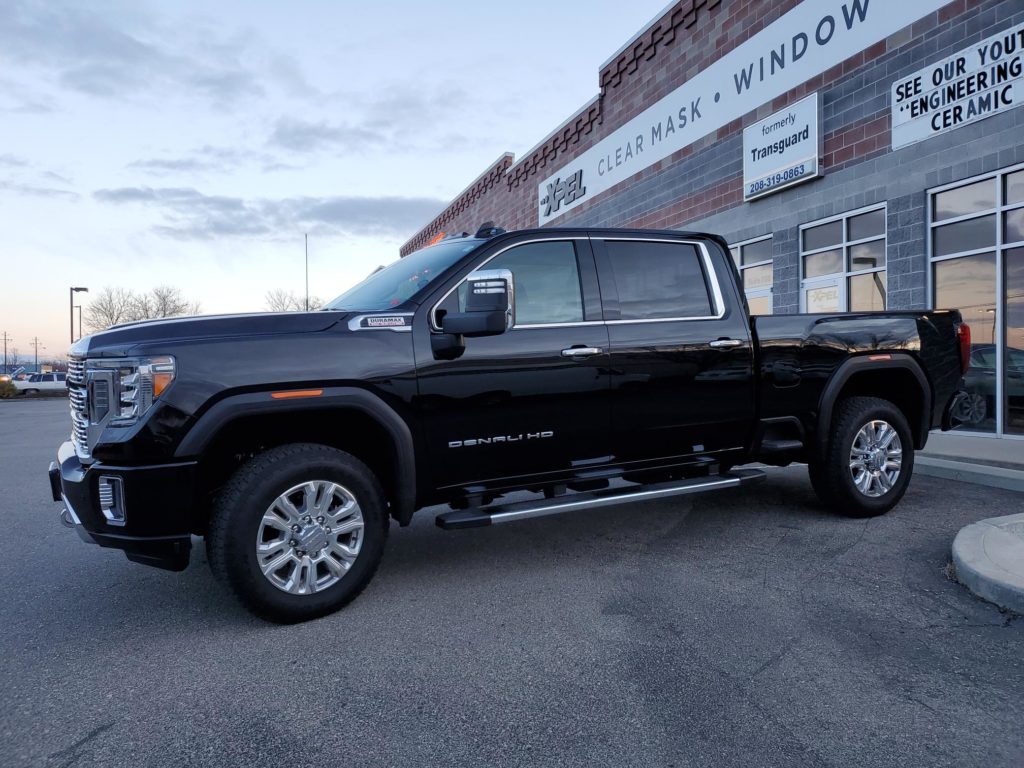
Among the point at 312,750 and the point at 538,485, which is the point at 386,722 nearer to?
the point at 312,750

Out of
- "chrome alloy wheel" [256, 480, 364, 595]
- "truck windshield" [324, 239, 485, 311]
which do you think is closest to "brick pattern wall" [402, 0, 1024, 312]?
"truck windshield" [324, 239, 485, 311]

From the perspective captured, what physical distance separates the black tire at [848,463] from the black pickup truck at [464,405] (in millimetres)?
15

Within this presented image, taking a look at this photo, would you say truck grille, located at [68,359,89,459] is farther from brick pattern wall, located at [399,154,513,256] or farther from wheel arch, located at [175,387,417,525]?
brick pattern wall, located at [399,154,513,256]

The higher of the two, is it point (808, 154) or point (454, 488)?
point (808, 154)

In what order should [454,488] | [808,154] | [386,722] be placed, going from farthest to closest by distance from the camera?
1. [808,154]
2. [454,488]
3. [386,722]

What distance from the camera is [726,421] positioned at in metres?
5.07

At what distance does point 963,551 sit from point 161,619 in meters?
4.52

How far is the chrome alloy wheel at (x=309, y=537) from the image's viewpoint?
361 cm

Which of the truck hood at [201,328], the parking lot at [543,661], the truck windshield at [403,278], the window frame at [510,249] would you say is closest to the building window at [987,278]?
the parking lot at [543,661]

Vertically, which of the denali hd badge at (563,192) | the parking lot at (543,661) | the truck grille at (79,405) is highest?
the denali hd badge at (563,192)

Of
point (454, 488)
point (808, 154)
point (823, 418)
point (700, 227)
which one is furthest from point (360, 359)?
point (700, 227)

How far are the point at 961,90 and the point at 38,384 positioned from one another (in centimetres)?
4289

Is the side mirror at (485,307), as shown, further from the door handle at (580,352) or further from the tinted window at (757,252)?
the tinted window at (757,252)

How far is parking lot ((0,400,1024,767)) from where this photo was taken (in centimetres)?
258
